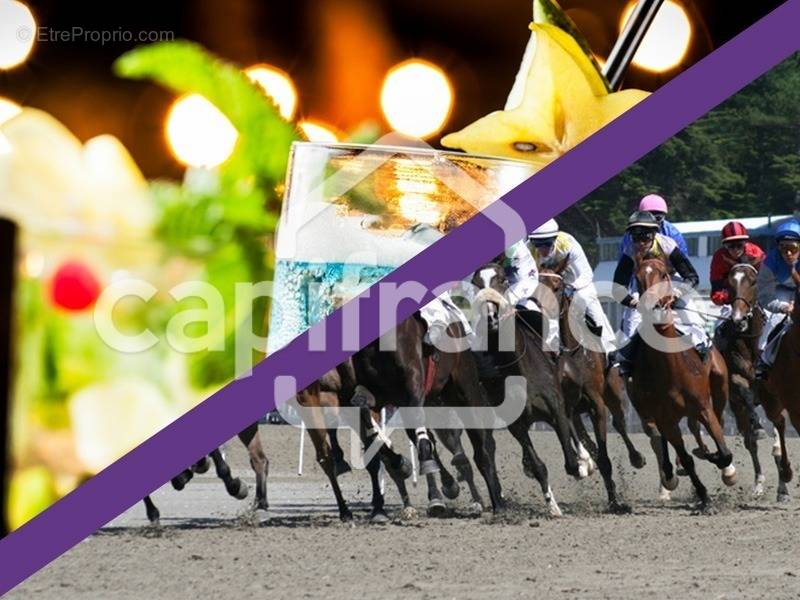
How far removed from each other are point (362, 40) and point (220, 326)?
89cm

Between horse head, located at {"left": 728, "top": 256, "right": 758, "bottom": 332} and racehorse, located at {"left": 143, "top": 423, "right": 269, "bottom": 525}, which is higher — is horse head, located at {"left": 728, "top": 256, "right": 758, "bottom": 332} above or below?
above

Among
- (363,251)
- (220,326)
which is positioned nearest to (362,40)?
(363,251)

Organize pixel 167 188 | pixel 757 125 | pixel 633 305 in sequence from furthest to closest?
1. pixel 633 305
2. pixel 757 125
3. pixel 167 188

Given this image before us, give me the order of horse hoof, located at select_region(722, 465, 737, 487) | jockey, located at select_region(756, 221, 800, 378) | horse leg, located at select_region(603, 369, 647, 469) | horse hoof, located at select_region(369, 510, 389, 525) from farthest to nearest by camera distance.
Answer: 1. horse leg, located at select_region(603, 369, 647, 469)
2. horse hoof, located at select_region(722, 465, 737, 487)
3. jockey, located at select_region(756, 221, 800, 378)
4. horse hoof, located at select_region(369, 510, 389, 525)

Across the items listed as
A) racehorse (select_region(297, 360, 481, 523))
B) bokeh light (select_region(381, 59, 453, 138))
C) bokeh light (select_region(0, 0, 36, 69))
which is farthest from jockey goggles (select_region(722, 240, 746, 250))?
bokeh light (select_region(0, 0, 36, 69))

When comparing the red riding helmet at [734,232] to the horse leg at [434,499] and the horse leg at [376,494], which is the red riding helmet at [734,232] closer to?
the horse leg at [434,499]

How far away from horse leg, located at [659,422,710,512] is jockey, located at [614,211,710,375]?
307mm

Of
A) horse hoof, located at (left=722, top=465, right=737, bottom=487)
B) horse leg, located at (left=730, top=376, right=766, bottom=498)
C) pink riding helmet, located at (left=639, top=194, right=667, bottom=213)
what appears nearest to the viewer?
pink riding helmet, located at (left=639, top=194, right=667, bottom=213)

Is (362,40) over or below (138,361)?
over

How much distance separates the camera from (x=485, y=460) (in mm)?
7305

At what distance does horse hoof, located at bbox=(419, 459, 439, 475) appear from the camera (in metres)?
6.85

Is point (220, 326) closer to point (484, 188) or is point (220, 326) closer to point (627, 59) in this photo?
point (484, 188)

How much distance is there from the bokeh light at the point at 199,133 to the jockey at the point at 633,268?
2.05 m

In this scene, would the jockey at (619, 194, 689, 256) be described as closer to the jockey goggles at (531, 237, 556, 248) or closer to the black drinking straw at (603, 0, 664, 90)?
the jockey goggles at (531, 237, 556, 248)
